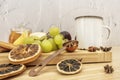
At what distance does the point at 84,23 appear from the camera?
0.78 m

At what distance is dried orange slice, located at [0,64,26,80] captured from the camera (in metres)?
0.48

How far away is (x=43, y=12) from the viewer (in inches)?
40.1

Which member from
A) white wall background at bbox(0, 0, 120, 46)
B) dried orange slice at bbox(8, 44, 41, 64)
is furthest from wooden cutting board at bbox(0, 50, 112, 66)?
white wall background at bbox(0, 0, 120, 46)

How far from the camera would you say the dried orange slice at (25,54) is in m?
0.56

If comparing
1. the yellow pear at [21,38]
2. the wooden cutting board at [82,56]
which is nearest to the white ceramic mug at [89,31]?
the wooden cutting board at [82,56]

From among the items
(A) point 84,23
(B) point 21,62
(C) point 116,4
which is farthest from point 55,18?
(B) point 21,62

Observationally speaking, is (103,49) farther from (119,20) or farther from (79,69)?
(119,20)

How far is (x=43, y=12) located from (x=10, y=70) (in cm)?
57

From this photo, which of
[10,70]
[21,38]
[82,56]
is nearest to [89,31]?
[82,56]

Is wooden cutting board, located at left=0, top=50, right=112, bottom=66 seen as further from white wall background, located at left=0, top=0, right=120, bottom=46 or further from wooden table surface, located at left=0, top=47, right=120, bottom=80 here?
white wall background, located at left=0, top=0, right=120, bottom=46

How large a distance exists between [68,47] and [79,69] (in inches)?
5.6

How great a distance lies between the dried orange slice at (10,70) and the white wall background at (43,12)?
19.2 inches

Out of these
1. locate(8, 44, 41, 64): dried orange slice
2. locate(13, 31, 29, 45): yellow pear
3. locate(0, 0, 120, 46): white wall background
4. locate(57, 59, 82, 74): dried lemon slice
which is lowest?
locate(57, 59, 82, 74): dried lemon slice

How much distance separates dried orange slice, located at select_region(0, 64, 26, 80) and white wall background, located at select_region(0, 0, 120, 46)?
0.49 meters
